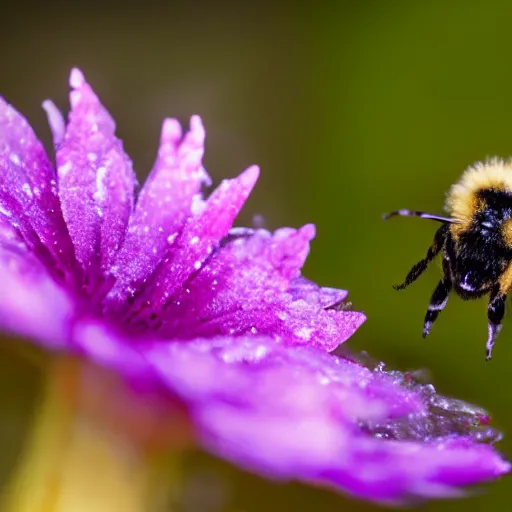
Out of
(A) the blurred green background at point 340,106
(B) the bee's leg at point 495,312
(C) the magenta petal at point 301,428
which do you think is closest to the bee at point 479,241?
(B) the bee's leg at point 495,312

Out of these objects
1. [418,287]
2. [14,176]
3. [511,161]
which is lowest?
[14,176]

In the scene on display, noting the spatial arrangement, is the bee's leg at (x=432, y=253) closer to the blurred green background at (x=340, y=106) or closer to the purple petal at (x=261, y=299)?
the purple petal at (x=261, y=299)

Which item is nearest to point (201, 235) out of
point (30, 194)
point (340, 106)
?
point (30, 194)

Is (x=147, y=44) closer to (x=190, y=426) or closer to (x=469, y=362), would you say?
(x=469, y=362)

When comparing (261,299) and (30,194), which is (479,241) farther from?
(30,194)

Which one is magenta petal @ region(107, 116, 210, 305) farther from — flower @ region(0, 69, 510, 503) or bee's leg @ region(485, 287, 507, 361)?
bee's leg @ region(485, 287, 507, 361)

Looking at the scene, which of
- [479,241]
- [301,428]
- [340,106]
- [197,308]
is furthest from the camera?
[340,106]

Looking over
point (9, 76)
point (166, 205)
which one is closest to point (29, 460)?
point (166, 205)
